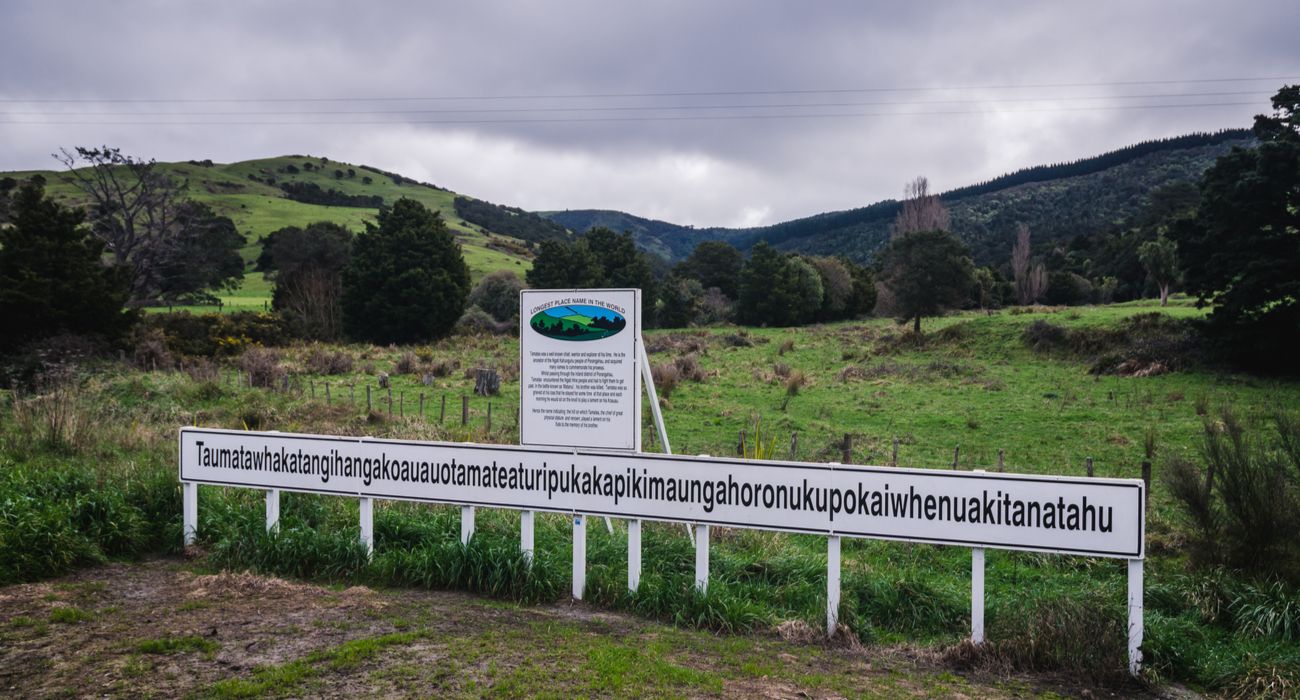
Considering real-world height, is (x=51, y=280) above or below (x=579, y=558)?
above

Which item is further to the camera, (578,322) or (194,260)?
(194,260)

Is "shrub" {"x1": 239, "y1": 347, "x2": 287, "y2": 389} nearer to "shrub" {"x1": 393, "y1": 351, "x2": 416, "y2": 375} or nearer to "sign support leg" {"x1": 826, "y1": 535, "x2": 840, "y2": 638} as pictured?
"shrub" {"x1": 393, "y1": 351, "x2": 416, "y2": 375}

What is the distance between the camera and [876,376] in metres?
31.7

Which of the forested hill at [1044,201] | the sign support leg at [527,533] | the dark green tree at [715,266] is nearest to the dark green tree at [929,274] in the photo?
the dark green tree at [715,266]

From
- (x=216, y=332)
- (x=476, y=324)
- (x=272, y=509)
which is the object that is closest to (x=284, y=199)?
(x=476, y=324)

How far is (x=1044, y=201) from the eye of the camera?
139875mm

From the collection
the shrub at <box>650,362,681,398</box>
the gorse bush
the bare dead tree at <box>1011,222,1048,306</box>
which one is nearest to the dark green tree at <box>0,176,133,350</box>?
the shrub at <box>650,362,681,398</box>

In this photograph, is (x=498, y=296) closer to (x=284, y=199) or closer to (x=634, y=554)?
(x=634, y=554)

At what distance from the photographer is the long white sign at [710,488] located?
5719 millimetres

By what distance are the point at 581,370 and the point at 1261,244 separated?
28.0m

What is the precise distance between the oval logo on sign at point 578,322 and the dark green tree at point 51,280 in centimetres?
2461

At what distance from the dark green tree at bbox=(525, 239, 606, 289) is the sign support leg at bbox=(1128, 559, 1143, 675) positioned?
63475mm

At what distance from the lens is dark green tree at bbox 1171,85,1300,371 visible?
2656cm

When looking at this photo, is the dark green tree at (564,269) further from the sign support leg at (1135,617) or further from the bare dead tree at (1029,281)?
the sign support leg at (1135,617)
